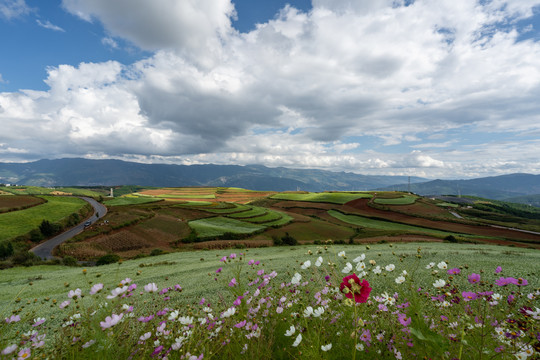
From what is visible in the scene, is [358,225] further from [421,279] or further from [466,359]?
[466,359]

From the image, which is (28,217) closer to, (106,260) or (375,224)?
(106,260)

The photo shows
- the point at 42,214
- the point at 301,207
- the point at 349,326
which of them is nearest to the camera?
the point at 349,326

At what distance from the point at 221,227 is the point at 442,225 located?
55334 mm

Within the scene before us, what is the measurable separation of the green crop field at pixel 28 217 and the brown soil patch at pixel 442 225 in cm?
8283

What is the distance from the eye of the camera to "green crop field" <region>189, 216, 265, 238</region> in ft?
159

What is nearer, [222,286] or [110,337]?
[110,337]

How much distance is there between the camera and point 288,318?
3.73m

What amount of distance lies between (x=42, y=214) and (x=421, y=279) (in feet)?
242

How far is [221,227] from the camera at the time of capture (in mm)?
53781

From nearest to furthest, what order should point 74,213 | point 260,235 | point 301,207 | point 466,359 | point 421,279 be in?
point 466,359
point 421,279
point 260,235
point 74,213
point 301,207

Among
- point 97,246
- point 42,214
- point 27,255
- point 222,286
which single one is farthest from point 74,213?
point 222,286

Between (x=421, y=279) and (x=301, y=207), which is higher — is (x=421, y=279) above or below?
above

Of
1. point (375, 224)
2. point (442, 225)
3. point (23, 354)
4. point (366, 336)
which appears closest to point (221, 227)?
point (375, 224)

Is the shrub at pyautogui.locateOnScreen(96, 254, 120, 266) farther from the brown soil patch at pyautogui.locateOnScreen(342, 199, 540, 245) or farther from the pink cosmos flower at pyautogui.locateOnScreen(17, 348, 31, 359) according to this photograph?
the brown soil patch at pyautogui.locateOnScreen(342, 199, 540, 245)
